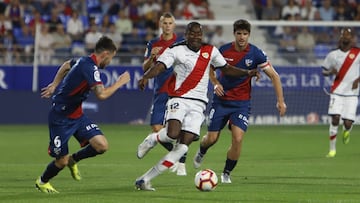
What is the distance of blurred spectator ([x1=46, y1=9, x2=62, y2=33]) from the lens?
98.0 ft

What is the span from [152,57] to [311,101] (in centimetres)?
1376

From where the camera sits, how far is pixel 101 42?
12.5 m

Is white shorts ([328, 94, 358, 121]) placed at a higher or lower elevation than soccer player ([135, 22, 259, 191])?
lower

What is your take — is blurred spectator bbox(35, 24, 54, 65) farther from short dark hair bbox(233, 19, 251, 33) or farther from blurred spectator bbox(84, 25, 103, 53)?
short dark hair bbox(233, 19, 251, 33)

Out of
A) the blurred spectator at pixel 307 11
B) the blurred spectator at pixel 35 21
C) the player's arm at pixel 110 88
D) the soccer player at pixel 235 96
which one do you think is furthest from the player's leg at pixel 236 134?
the blurred spectator at pixel 307 11

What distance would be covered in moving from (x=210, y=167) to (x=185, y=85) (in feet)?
13.5

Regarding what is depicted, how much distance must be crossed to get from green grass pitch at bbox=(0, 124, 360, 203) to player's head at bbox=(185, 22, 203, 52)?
1868mm

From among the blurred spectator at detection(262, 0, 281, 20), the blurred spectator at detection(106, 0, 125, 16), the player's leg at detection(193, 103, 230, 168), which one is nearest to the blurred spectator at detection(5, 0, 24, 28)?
the blurred spectator at detection(106, 0, 125, 16)

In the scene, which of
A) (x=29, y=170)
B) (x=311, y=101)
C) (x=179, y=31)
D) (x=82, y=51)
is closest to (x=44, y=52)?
(x=82, y=51)

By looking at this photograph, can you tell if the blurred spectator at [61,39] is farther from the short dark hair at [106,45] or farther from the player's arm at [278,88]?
the short dark hair at [106,45]

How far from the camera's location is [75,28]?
30.1 m

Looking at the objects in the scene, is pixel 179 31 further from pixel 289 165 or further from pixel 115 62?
pixel 289 165

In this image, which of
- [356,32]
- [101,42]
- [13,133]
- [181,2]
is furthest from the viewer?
[181,2]

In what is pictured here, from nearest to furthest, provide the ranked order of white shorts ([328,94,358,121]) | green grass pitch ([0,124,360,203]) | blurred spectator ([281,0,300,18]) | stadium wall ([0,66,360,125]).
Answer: green grass pitch ([0,124,360,203])
white shorts ([328,94,358,121])
stadium wall ([0,66,360,125])
blurred spectator ([281,0,300,18])
